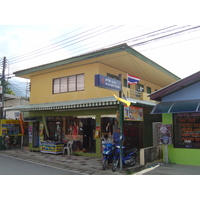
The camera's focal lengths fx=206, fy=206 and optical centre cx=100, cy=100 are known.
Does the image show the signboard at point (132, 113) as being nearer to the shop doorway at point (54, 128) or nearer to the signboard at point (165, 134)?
the signboard at point (165, 134)

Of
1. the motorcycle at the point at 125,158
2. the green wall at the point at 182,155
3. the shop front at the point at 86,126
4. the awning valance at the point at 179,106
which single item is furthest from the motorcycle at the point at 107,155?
the green wall at the point at 182,155

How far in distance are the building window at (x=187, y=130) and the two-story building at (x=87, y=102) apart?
6.68ft

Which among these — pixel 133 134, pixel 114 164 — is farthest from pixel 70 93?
pixel 114 164

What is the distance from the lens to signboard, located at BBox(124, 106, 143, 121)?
9922 millimetres

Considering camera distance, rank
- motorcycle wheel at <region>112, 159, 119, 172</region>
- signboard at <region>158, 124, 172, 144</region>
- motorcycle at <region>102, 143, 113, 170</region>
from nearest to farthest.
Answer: motorcycle wheel at <region>112, 159, 119, 172</region> < motorcycle at <region>102, 143, 113, 170</region> < signboard at <region>158, 124, 172, 144</region>

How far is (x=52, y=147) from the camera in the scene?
43.8 ft

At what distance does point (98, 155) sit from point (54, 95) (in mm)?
5655

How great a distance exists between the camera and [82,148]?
43.4 feet

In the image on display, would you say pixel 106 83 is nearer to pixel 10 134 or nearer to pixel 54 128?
pixel 54 128

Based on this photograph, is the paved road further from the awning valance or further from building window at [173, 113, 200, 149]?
building window at [173, 113, 200, 149]

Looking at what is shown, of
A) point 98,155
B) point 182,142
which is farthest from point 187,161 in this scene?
point 98,155

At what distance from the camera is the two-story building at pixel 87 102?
39.4 ft

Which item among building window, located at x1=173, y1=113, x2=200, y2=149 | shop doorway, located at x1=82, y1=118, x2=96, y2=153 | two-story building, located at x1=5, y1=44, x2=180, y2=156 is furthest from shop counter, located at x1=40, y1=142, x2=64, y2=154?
building window, located at x1=173, y1=113, x2=200, y2=149

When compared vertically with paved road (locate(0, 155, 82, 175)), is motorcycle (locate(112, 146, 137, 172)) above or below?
above
